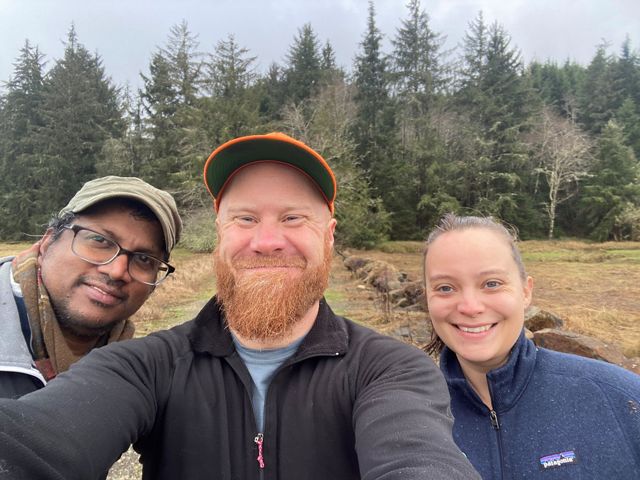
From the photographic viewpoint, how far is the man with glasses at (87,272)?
200cm

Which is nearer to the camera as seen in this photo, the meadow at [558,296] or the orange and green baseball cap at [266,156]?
the orange and green baseball cap at [266,156]

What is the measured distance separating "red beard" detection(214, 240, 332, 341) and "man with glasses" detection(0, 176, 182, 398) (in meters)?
0.72

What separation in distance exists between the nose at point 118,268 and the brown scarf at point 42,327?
0.30 meters

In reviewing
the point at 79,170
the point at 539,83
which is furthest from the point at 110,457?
the point at 539,83

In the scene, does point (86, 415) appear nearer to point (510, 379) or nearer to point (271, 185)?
point (271, 185)

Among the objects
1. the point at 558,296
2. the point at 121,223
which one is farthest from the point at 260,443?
the point at 558,296

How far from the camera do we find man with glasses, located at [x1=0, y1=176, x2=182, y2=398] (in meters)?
2.00

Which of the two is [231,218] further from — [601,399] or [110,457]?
[601,399]

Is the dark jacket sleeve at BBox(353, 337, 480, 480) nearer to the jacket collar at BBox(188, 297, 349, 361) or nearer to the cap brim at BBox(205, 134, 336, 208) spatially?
the jacket collar at BBox(188, 297, 349, 361)

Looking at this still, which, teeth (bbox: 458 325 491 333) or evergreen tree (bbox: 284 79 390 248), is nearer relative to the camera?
teeth (bbox: 458 325 491 333)

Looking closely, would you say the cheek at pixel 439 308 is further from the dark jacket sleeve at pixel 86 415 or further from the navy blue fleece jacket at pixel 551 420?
the dark jacket sleeve at pixel 86 415

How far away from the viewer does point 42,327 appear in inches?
78.8

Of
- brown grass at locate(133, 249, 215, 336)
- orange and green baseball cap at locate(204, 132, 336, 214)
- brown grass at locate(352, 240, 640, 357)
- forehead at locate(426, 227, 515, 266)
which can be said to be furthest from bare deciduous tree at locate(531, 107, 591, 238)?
orange and green baseball cap at locate(204, 132, 336, 214)

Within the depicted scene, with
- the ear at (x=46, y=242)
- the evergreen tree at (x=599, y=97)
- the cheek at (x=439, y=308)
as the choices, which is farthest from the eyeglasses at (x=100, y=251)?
the evergreen tree at (x=599, y=97)
